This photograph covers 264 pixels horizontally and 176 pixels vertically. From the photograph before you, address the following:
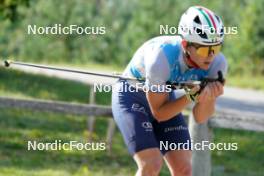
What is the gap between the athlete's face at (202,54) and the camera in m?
5.44

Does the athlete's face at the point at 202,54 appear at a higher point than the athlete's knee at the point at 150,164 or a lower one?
higher

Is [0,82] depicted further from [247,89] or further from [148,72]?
[148,72]

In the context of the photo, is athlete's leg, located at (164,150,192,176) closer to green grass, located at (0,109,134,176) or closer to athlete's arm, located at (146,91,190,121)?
athlete's arm, located at (146,91,190,121)

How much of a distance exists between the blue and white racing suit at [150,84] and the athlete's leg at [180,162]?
0.27 feet

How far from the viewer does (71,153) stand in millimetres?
9430

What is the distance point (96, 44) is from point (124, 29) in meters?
4.21

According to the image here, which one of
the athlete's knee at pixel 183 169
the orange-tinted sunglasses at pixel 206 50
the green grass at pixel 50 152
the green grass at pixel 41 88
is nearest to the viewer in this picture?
the orange-tinted sunglasses at pixel 206 50

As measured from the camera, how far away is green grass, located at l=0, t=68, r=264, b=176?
8625mm

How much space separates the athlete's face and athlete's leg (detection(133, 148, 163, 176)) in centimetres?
74

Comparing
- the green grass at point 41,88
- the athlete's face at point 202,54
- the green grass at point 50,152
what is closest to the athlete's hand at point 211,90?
the athlete's face at point 202,54

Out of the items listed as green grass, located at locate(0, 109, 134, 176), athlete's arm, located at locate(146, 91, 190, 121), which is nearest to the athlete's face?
athlete's arm, located at locate(146, 91, 190, 121)

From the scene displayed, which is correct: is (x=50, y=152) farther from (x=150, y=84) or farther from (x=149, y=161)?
(x=150, y=84)

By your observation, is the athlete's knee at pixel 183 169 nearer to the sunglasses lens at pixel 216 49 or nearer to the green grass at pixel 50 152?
the sunglasses lens at pixel 216 49

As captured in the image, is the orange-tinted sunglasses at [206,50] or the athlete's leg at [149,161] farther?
the athlete's leg at [149,161]
